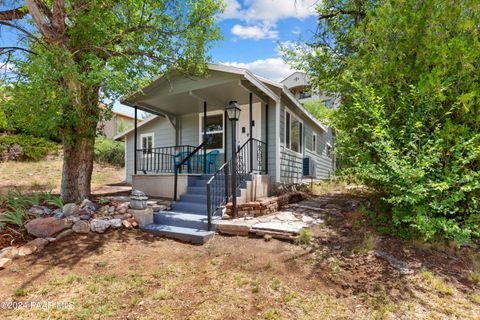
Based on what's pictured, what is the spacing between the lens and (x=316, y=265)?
11.6ft

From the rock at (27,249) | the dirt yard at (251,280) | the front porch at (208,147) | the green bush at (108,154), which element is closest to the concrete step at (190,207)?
the front porch at (208,147)

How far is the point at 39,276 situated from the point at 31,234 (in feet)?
4.60

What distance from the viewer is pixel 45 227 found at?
445 centimetres

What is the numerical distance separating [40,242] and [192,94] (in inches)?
182

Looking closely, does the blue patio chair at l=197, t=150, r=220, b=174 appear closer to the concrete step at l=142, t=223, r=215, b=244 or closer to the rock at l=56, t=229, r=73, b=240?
the concrete step at l=142, t=223, r=215, b=244

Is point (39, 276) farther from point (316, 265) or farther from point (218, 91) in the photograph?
point (218, 91)

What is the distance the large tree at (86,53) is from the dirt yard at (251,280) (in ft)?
8.11

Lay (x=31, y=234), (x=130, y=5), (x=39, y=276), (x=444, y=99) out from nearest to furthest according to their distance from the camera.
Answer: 1. (x=39, y=276)
2. (x=444, y=99)
3. (x=31, y=234)
4. (x=130, y=5)

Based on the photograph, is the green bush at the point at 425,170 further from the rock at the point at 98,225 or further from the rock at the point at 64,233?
the rock at the point at 64,233

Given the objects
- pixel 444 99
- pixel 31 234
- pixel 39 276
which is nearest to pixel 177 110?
pixel 31 234

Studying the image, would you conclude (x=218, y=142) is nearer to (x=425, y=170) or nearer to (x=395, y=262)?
(x=425, y=170)

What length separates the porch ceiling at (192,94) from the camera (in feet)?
21.9

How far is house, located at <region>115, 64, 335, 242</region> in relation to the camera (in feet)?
18.5

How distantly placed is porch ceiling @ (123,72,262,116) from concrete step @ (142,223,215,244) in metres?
3.10
